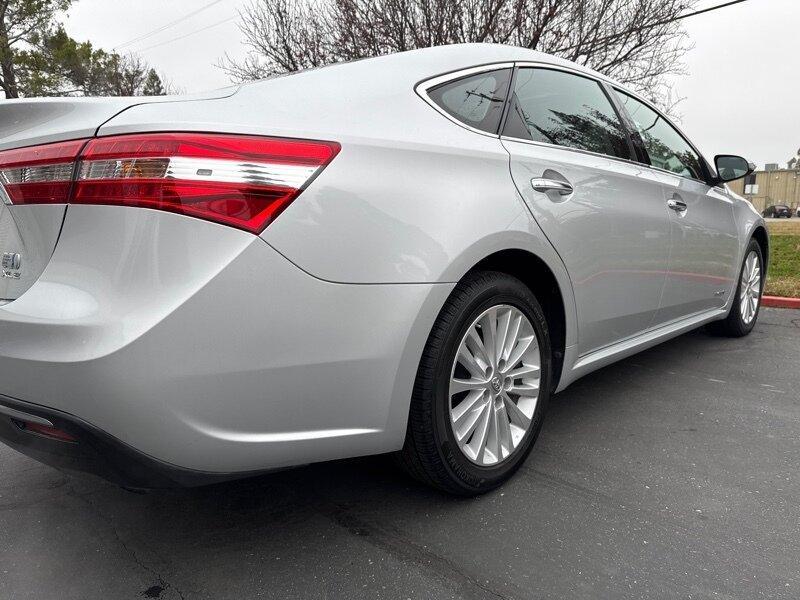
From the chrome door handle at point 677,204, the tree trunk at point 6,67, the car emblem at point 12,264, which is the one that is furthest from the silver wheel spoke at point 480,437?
the tree trunk at point 6,67

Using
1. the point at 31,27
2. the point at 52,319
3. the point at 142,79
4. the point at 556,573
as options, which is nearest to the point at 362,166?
the point at 52,319

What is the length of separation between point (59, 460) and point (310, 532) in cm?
77

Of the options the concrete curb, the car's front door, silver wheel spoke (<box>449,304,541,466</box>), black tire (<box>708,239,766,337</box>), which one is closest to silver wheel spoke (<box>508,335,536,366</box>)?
silver wheel spoke (<box>449,304,541,466</box>)

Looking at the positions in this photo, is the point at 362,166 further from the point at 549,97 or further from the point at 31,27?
the point at 31,27

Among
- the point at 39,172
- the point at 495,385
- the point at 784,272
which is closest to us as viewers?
the point at 39,172

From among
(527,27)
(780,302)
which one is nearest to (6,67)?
(527,27)

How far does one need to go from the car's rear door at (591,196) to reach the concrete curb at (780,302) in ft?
11.8

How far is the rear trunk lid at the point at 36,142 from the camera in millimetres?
1502

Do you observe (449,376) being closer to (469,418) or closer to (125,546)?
(469,418)

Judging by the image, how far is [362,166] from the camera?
158cm

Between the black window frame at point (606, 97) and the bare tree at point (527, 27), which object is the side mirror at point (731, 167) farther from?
the bare tree at point (527, 27)

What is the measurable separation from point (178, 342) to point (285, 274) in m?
0.29

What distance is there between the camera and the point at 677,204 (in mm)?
3086

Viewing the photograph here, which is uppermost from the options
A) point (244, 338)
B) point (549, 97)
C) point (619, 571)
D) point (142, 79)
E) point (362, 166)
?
point (142, 79)
